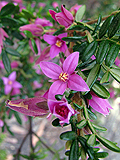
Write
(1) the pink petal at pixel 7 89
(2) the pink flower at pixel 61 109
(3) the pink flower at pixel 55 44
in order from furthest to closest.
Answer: (1) the pink petal at pixel 7 89
(3) the pink flower at pixel 55 44
(2) the pink flower at pixel 61 109

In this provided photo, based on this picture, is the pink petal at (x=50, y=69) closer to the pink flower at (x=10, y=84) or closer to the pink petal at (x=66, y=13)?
the pink petal at (x=66, y=13)

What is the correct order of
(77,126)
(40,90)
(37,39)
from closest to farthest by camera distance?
1. (77,126)
2. (37,39)
3. (40,90)

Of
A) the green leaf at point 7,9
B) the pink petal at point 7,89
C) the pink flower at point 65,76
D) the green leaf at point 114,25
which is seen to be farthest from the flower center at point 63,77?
the pink petal at point 7,89

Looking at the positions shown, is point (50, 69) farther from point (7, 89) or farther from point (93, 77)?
→ point (7, 89)

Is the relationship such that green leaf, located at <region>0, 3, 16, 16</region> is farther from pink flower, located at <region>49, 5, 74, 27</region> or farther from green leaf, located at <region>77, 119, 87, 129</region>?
green leaf, located at <region>77, 119, 87, 129</region>

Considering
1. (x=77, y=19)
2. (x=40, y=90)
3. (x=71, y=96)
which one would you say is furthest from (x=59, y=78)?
(x=40, y=90)

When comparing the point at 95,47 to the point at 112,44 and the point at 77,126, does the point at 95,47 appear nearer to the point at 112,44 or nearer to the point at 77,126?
the point at 112,44
